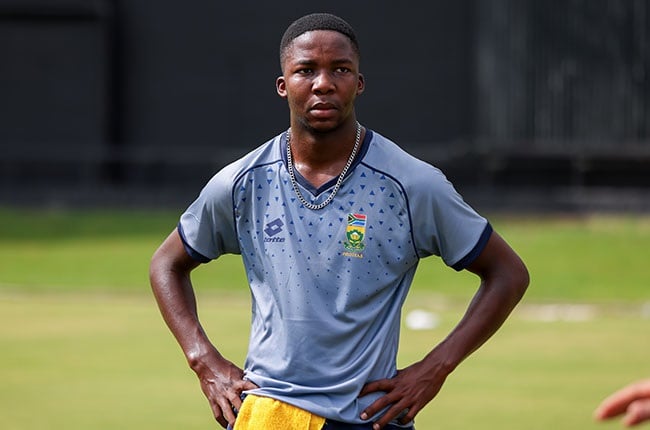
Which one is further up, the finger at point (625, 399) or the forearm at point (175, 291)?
the forearm at point (175, 291)

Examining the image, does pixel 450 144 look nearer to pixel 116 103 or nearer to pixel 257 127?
pixel 257 127

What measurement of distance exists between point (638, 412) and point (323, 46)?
1684 mm

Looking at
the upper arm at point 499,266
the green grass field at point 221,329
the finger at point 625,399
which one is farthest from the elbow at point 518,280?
the green grass field at point 221,329

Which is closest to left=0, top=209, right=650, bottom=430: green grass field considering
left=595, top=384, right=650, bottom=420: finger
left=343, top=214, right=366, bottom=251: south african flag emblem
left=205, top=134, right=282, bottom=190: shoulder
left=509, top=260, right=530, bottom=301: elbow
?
left=509, top=260, right=530, bottom=301: elbow

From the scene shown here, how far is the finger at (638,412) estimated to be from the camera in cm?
314

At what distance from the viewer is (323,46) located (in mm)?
4398

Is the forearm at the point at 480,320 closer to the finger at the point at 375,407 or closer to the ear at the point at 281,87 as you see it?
the finger at the point at 375,407

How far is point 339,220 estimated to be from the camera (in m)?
4.42

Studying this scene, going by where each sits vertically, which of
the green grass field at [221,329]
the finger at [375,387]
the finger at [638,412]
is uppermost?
the finger at [638,412]

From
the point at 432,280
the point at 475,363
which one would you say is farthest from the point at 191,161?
the point at 475,363

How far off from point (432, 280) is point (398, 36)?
7772 millimetres

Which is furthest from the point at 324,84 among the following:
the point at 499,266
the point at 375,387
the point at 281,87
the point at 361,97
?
the point at 361,97

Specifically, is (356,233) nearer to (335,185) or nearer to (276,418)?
(335,185)

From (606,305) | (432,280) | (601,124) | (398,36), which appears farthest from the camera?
(398,36)
